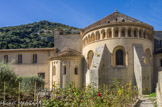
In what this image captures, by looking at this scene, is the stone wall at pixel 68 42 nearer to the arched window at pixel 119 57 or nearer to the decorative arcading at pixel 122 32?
the decorative arcading at pixel 122 32

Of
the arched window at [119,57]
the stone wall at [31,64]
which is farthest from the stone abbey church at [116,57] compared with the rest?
the stone wall at [31,64]

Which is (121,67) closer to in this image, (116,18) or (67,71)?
(116,18)

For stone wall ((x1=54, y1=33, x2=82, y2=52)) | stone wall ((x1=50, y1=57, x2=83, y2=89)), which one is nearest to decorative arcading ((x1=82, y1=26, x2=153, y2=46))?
stone wall ((x1=50, y1=57, x2=83, y2=89))

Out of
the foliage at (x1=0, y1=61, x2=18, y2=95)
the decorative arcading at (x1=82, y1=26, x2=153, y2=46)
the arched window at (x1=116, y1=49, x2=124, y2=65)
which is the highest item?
the decorative arcading at (x1=82, y1=26, x2=153, y2=46)

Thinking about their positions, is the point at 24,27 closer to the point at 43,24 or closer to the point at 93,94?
the point at 43,24

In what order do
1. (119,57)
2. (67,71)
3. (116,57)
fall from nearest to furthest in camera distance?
(119,57) → (116,57) → (67,71)

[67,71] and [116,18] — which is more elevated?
[116,18]

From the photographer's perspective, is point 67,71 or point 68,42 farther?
point 68,42

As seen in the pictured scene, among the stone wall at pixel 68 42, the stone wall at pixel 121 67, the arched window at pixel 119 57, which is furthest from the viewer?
the stone wall at pixel 68 42

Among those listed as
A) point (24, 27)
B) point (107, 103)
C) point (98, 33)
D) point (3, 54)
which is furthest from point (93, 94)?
point (24, 27)

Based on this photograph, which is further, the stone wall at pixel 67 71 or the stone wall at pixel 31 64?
the stone wall at pixel 31 64

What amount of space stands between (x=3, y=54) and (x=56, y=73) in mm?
11411

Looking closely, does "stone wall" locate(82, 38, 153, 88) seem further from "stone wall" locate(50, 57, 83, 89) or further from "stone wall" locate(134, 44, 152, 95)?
"stone wall" locate(50, 57, 83, 89)

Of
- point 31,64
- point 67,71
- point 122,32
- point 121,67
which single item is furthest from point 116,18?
point 31,64
